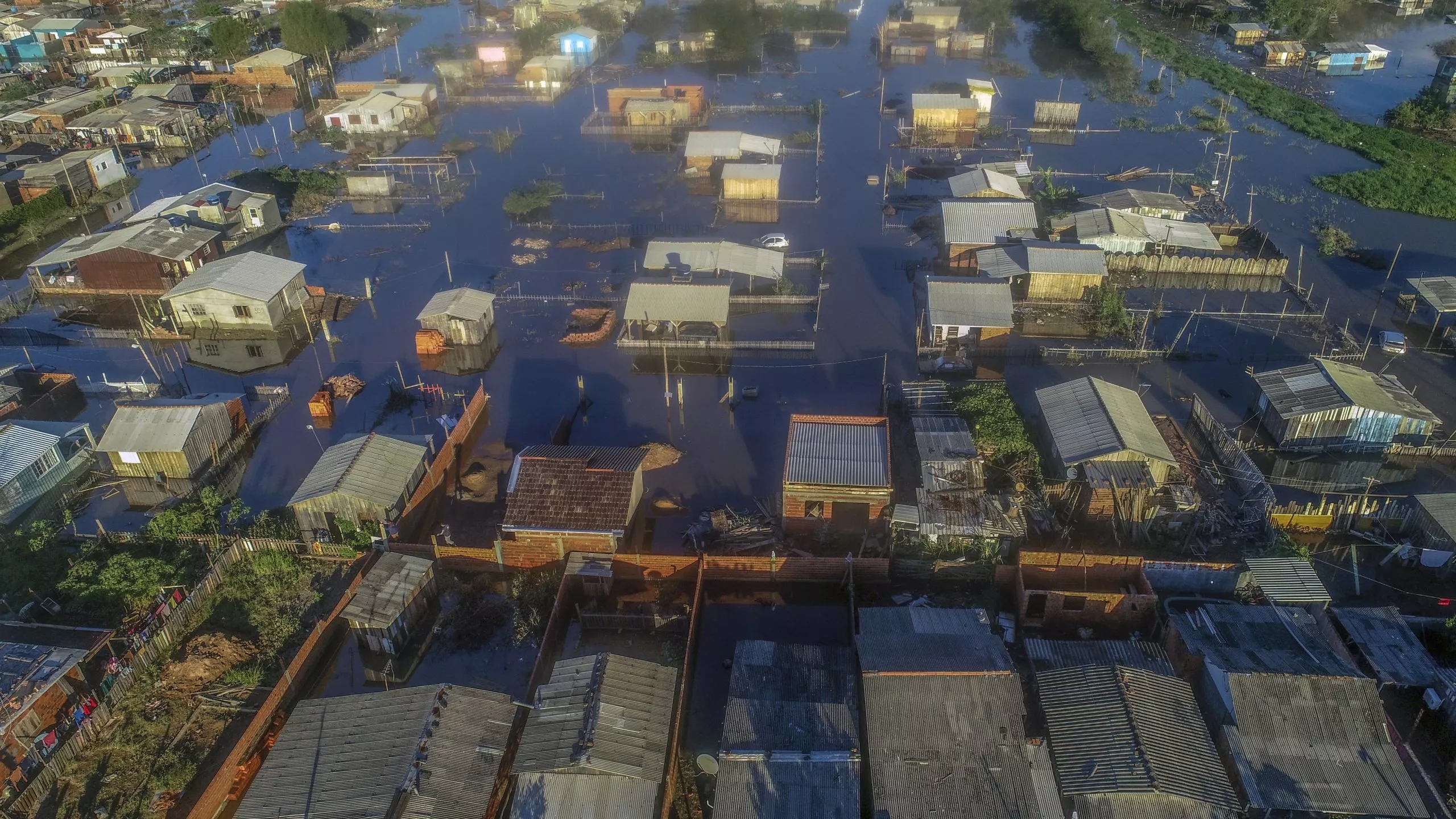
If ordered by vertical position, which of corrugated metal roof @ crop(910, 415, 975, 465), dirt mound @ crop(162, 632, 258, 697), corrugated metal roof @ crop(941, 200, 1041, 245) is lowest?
dirt mound @ crop(162, 632, 258, 697)

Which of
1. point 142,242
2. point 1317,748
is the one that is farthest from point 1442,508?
point 142,242

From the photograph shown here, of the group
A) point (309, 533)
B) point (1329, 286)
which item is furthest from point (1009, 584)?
point (1329, 286)

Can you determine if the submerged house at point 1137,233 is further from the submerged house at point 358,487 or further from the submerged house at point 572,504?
the submerged house at point 358,487

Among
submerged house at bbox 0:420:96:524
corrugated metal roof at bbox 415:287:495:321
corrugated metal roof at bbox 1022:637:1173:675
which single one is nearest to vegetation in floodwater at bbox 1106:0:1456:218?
corrugated metal roof at bbox 1022:637:1173:675

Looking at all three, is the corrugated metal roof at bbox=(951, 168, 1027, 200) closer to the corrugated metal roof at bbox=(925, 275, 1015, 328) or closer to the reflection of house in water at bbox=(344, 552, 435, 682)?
the corrugated metal roof at bbox=(925, 275, 1015, 328)

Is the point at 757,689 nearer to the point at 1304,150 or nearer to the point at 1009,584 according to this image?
the point at 1009,584

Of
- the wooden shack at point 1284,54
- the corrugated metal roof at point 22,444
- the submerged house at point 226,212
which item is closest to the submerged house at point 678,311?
the corrugated metal roof at point 22,444
